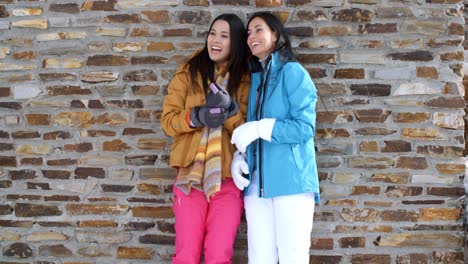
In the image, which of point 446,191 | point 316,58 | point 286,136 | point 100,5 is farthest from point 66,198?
point 446,191

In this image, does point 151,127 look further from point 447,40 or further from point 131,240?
point 447,40

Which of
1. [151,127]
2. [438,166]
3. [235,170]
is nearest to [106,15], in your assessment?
[151,127]

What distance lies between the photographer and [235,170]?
2729mm

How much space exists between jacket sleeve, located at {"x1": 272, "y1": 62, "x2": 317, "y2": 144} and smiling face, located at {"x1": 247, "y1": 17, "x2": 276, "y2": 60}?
173 millimetres

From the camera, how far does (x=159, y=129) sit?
328 cm

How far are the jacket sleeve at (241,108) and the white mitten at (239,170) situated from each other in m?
0.19

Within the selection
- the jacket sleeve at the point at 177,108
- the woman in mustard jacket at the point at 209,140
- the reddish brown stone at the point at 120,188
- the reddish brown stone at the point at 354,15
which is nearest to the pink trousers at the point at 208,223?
the woman in mustard jacket at the point at 209,140

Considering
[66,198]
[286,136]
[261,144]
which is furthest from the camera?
[66,198]

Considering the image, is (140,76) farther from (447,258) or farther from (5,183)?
(447,258)

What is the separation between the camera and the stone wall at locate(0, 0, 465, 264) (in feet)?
10.4

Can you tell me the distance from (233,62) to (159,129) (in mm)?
748

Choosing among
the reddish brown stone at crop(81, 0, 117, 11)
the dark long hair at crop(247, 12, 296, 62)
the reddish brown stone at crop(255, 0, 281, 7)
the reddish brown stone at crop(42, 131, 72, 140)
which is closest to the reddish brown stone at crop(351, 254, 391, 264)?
the dark long hair at crop(247, 12, 296, 62)

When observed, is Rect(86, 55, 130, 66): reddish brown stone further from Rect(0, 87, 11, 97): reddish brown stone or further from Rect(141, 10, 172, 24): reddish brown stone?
Rect(0, 87, 11, 97): reddish brown stone

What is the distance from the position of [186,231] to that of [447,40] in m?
2.05
